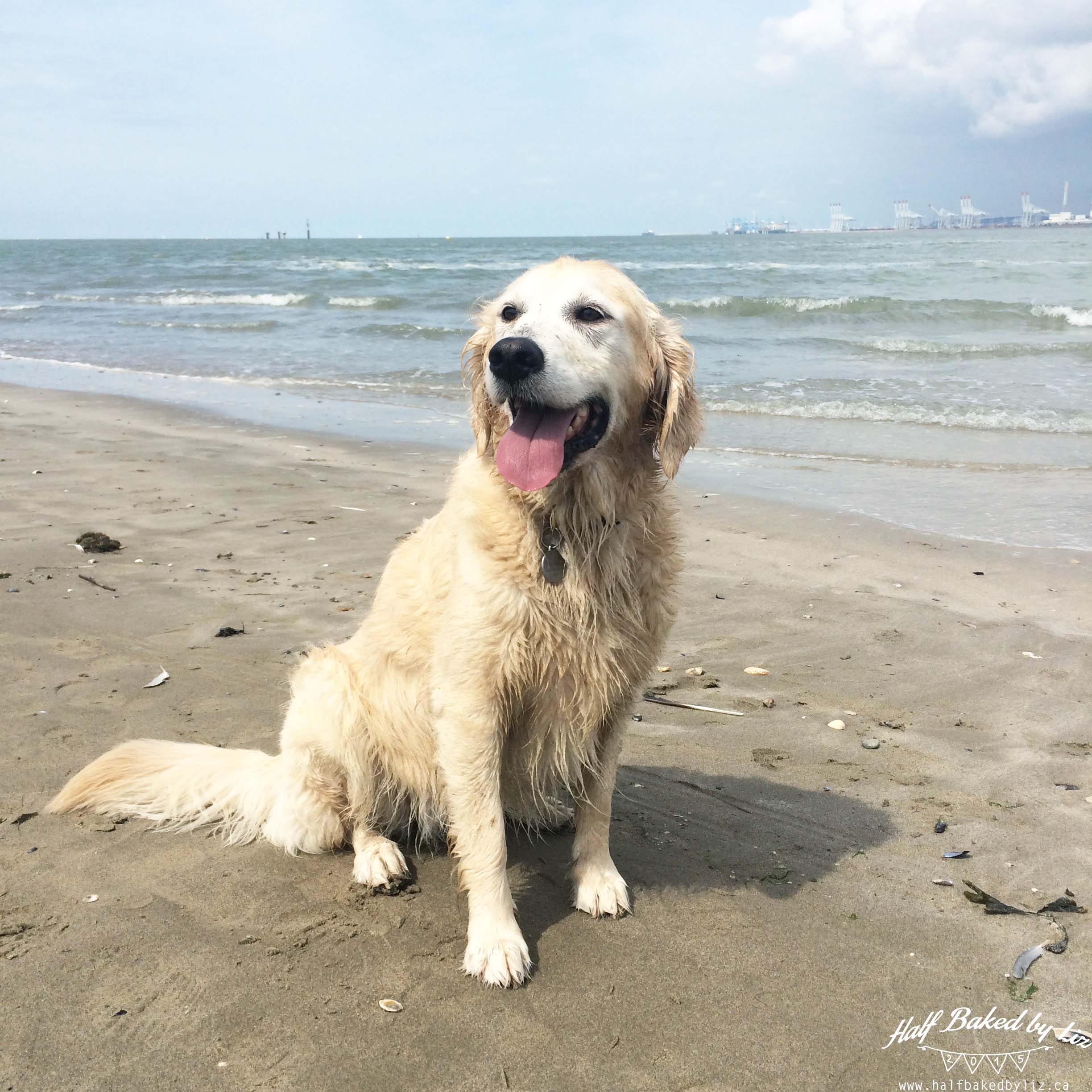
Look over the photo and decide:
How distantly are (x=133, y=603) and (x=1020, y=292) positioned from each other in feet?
86.9

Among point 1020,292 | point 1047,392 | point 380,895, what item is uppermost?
point 1020,292

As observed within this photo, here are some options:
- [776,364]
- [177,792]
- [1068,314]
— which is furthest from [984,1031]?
[1068,314]

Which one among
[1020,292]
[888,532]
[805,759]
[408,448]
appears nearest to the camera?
[805,759]

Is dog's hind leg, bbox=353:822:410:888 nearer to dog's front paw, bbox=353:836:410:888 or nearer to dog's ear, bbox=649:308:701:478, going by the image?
dog's front paw, bbox=353:836:410:888

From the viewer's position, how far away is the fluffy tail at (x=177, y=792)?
3.40 metres

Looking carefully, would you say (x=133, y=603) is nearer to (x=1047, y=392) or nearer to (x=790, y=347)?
(x=1047, y=392)

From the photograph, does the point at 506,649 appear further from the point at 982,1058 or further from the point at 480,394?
the point at 982,1058

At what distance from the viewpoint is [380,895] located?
124 inches

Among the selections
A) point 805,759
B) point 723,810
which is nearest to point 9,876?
point 723,810

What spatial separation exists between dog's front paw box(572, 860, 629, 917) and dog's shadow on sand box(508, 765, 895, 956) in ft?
0.19

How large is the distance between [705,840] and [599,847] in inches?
21.3

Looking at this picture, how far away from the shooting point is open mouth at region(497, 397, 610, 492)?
2848mm

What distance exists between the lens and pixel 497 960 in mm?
2730

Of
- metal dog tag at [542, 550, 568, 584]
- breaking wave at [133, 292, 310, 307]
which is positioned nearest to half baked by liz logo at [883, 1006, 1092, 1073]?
metal dog tag at [542, 550, 568, 584]
